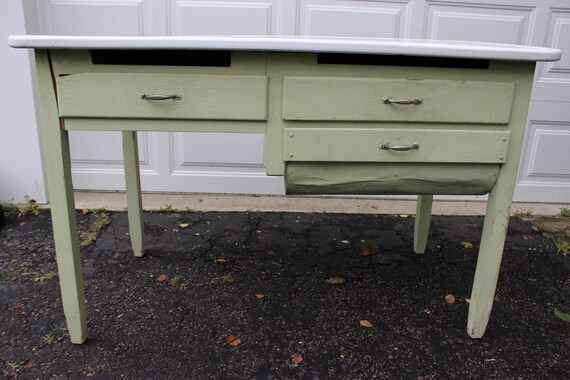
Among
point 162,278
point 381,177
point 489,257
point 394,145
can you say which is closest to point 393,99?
point 394,145

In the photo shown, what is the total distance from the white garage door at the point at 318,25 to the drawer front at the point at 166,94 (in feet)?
5.60

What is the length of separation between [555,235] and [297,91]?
7.01ft

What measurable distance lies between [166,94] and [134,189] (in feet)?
2.90

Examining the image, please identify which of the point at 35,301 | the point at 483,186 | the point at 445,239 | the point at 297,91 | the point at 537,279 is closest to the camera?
the point at 297,91

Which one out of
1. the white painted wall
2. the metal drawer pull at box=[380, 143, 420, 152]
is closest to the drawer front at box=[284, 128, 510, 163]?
the metal drawer pull at box=[380, 143, 420, 152]

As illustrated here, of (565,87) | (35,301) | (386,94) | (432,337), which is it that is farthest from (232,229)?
(565,87)

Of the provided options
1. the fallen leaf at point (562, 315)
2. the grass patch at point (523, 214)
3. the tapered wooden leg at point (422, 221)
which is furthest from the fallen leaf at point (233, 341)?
the grass patch at point (523, 214)

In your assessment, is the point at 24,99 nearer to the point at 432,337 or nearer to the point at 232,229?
the point at 232,229

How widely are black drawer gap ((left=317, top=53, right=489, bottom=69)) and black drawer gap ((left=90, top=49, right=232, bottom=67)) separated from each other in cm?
32

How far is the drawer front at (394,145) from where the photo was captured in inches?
53.0

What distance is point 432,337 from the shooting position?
1625mm

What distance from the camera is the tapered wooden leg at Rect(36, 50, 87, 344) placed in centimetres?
131

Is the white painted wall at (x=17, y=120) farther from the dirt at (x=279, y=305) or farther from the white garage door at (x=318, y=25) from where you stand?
the dirt at (x=279, y=305)

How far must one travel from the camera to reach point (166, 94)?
→ 1.30 m
